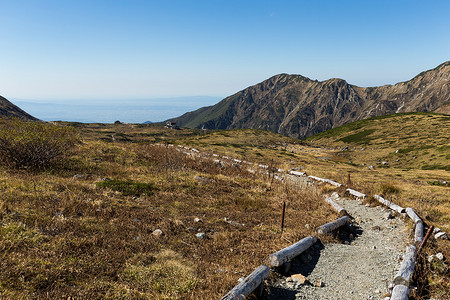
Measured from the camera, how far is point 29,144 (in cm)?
1573

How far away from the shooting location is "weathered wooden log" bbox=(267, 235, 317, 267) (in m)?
8.21

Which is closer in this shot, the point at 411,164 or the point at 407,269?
the point at 407,269

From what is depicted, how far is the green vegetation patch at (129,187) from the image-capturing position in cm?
1396

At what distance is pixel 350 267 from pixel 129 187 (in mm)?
11866

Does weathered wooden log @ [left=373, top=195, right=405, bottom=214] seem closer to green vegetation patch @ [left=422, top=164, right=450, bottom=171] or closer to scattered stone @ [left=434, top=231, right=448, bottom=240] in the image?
scattered stone @ [left=434, top=231, right=448, bottom=240]

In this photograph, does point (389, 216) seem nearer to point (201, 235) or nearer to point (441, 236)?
point (441, 236)

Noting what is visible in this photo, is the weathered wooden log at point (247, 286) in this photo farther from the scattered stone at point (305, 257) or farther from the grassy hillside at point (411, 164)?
the grassy hillside at point (411, 164)

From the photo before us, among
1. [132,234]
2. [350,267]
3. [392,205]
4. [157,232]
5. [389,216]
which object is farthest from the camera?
[392,205]

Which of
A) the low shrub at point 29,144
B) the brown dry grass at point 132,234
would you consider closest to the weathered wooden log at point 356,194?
the brown dry grass at point 132,234

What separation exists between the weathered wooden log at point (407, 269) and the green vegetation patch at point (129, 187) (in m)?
11.9

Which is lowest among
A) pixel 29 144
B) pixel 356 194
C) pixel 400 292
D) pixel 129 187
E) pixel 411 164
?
pixel 411 164

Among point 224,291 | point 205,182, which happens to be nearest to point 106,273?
point 224,291

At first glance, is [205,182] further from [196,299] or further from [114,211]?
[196,299]

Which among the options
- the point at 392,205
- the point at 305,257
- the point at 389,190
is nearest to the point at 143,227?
the point at 305,257
